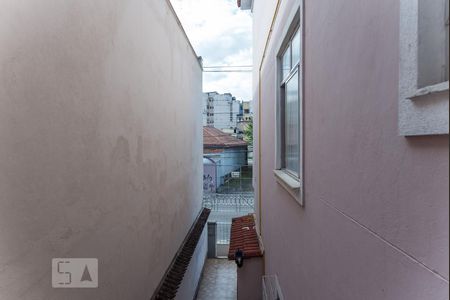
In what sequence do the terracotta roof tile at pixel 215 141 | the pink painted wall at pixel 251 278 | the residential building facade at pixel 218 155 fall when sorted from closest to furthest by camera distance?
the pink painted wall at pixel 251 278 < the residential building facade at pixel 218 155 < the terracotta roof tile at pixel 215 141

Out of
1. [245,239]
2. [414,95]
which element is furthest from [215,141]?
[414,95]

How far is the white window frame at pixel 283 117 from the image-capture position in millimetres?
2316

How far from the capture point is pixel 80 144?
1.77 m

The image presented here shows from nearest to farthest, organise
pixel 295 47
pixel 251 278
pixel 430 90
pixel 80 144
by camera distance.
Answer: pixel 430 90
pixel 80 144
pixel 295 47
pixel 251 278

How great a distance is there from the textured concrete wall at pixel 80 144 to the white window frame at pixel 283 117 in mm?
1384

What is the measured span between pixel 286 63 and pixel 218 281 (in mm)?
7154

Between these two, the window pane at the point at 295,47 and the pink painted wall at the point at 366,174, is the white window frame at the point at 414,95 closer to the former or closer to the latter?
the pink painted wall at the point at 366,174

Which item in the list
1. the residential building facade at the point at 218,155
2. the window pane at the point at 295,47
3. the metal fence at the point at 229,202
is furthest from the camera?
the residential building facade at the point at 218,155

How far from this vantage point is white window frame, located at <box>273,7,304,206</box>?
7.60ft

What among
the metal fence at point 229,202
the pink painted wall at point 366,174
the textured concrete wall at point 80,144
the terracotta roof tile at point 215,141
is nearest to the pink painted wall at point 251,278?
the textured concrete wall at point 80,144

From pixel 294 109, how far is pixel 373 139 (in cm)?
Result: 202

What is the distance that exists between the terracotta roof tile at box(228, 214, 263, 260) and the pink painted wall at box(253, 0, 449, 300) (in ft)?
12.9

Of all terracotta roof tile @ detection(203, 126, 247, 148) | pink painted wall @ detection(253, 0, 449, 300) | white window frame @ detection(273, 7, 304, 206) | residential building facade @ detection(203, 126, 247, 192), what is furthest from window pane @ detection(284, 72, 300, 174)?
terracotta roof tile @ detection(203, 126, 247, 148)

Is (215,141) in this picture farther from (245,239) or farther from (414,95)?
(414,95)
